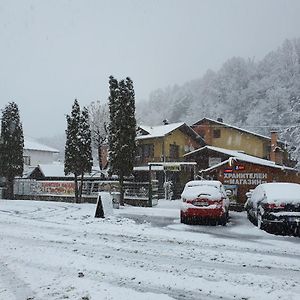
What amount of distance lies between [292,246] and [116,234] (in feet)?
16.5

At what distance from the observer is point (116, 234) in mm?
12094

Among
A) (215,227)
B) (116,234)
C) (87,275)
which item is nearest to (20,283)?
(87,275)

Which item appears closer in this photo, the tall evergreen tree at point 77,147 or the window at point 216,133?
the tall evergreen tree at point 77,147

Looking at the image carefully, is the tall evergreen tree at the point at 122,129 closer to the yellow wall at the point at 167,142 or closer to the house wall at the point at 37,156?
the yellow wall at the point at 167,142

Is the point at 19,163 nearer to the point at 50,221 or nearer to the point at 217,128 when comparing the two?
the point at 50,221

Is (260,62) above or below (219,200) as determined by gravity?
above

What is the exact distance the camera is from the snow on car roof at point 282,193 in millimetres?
12258

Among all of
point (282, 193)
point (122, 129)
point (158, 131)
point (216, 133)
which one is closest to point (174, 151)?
point (158, 131)

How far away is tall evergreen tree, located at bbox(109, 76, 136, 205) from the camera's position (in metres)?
24.3

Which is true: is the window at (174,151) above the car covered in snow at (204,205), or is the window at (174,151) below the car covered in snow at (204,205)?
above

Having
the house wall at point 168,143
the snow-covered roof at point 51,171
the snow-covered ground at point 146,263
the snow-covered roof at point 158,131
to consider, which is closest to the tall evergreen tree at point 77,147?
the snow-covered roof at point 51,171

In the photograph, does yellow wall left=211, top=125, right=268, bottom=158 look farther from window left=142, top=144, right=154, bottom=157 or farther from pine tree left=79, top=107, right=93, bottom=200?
pine tree left=79, top=107, right=93, bottom=200

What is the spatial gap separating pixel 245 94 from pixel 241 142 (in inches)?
1447

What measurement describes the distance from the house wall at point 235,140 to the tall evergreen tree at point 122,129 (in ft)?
99.7
